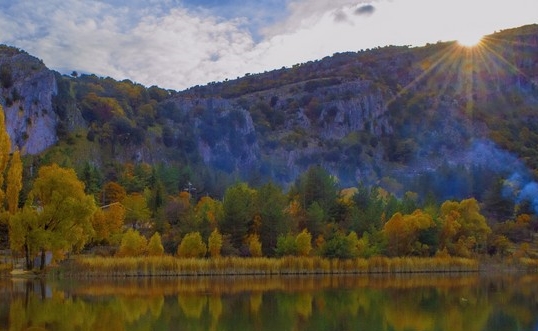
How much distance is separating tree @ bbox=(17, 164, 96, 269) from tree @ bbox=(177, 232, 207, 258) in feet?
29.7

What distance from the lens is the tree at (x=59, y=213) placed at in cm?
4934

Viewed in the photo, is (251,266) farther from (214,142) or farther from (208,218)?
(214,142)

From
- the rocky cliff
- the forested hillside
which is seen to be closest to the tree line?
the forested hillside

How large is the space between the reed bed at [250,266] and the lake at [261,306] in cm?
432

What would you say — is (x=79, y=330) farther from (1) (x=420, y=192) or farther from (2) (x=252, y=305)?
(1) (x=420, y=192)

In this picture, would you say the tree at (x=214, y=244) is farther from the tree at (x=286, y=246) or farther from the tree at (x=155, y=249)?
the tree at (x=286, y=246)

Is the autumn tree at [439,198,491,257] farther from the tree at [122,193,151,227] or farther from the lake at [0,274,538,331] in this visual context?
the tree at [122,193,151,227]

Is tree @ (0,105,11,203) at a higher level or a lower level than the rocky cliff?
lower

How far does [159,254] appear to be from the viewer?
56125 mm

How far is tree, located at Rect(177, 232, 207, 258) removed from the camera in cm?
5700

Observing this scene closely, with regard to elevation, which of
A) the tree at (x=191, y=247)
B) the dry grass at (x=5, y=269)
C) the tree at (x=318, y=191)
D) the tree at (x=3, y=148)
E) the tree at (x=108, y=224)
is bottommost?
the dry grass at (x=5, y=269)

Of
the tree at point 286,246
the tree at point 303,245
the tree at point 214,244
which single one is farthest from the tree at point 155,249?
the tree at point 303,245

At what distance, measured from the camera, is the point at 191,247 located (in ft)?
187

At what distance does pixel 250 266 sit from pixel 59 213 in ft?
52.7
